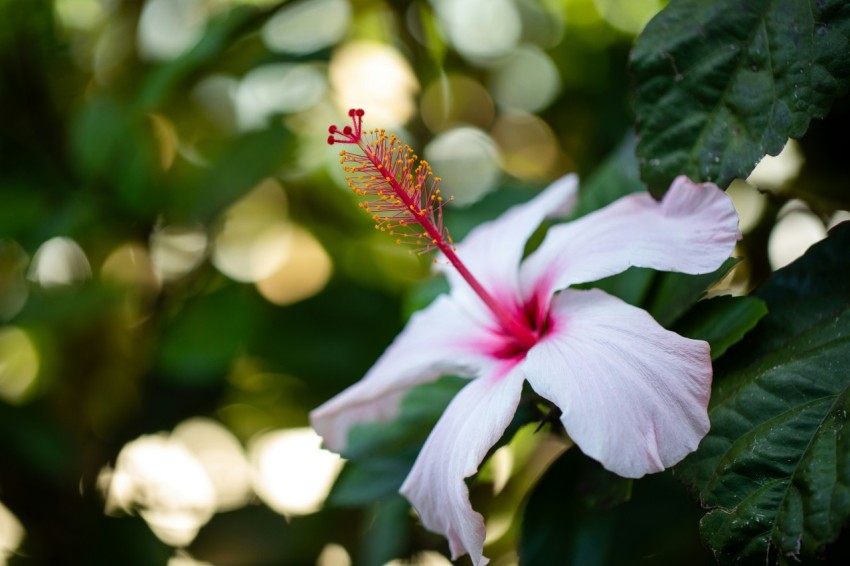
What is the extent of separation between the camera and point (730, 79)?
65 centimetres

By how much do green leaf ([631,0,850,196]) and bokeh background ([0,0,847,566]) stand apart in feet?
1.48

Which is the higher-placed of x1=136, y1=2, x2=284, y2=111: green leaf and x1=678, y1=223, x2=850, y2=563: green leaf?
x1=136, y1=2, x2=284, y2=111: green leaf

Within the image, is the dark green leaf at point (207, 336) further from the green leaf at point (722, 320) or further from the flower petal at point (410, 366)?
the green leaf at point (722, 320)

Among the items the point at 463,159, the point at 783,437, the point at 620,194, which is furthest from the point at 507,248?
the point at 463,159

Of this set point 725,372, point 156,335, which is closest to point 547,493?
point 725,372

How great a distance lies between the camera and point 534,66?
148cm

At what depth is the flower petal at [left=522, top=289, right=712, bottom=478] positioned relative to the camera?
548 millimetres

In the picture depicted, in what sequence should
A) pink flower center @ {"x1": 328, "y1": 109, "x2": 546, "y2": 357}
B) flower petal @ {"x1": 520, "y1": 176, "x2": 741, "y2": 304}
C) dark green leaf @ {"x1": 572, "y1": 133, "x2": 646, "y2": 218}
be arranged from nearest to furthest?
1. flower petal @ {"x1": 520, "y1": 176, "x2": 741, "y2": 304}
2. pink flower center @ {"x1": 328, "y1": 109, "x2": 546, "y2": 357}
3. dark green leaf @ {"x1": 572, "y1": 133, "x2": 646, "y2": 218}

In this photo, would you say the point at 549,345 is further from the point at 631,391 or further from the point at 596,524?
the point at 596,524

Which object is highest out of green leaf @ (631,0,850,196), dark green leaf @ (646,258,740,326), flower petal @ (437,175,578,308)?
green leaf @ (631,0,850,196)

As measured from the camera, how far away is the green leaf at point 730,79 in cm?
61

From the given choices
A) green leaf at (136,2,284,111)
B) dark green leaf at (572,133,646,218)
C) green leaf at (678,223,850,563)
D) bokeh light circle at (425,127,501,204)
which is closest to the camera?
green leaf at (678,223,850,563)

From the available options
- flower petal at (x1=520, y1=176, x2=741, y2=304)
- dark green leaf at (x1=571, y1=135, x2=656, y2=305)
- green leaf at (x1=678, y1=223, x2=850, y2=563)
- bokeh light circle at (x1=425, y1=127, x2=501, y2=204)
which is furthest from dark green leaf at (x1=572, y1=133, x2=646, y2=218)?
bokeh light circle at (x1=425, y1=127, x2=501, y2=204)

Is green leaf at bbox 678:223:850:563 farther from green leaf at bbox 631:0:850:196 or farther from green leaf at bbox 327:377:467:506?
green leaf at bbox 327:377:467:506
